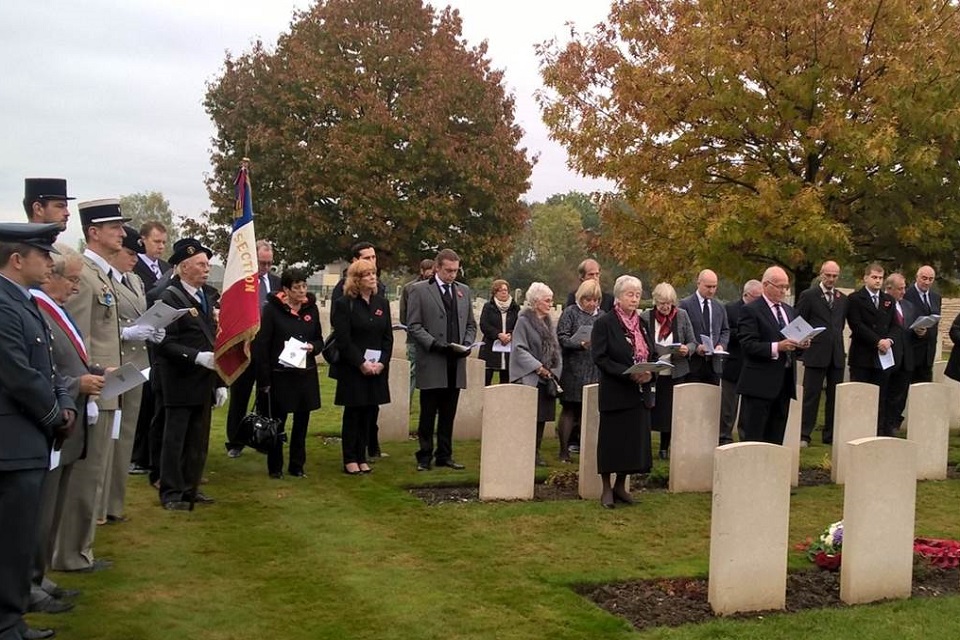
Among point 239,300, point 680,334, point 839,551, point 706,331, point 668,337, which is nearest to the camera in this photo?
point 839,551

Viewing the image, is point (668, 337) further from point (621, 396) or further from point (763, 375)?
point (621, 396)

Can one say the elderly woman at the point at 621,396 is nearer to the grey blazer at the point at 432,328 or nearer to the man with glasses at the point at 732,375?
the grey blazer at the point at 432,328

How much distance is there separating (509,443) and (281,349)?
7.85 ft

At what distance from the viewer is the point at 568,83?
18.2 meters

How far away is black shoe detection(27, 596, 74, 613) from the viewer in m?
5.60

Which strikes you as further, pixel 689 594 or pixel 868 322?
pixel 868 322

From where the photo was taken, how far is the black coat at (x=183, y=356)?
→ 25.8ft

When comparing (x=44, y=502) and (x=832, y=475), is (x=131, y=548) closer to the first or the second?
(x=44, y=502)

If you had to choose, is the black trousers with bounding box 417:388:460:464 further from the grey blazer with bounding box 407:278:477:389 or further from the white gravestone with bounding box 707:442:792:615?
the white gravestone with bounding box 707:442:792:615

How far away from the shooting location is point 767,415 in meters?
9.47

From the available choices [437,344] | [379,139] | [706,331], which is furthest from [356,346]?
[379,139]

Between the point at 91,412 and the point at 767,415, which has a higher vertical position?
the point at 91,412

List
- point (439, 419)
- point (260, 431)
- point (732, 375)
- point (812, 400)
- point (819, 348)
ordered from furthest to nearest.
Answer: point (812, 400) < point (819, 348) < point (732, 375) < point (439, 419) < point (260, 431)

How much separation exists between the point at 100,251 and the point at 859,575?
5591mm
